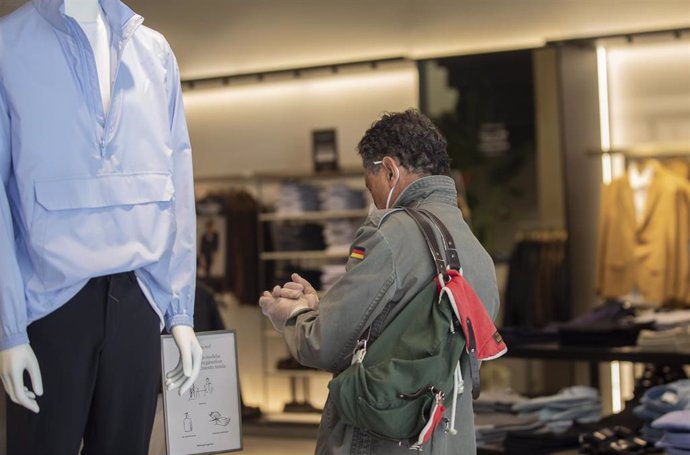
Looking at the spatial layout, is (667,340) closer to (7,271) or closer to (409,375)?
(409,375)

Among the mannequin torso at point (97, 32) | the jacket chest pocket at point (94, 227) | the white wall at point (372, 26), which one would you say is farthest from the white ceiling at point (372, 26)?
the jacket chest pocket at point (94, 227)

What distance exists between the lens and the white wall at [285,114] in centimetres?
834

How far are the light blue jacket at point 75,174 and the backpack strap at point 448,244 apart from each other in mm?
639

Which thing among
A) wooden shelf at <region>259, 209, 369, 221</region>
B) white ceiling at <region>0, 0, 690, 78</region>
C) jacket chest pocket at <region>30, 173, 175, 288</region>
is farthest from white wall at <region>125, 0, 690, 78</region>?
jacket chest pocket at <region>30, 173, 175, 288</region>

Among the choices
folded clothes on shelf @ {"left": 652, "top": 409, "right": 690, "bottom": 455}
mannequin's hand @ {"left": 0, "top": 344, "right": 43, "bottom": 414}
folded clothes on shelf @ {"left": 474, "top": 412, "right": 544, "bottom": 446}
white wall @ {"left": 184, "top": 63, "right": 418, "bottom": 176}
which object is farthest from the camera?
white wall @ {"left": 184, "top": 63, "right": 418, "bottom": 176}

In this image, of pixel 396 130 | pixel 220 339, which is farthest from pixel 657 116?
pixel 220 339

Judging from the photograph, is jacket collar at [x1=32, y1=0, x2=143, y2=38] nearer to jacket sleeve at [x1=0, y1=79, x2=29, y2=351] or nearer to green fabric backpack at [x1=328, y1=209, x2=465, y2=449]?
jacket sleeve at [x1=0, y1=79, x2=29, y2=351]

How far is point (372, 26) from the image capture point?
26.5 feet

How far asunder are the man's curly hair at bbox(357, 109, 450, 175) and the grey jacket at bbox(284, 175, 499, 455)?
0.12 m

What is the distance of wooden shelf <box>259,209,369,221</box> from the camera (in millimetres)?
8133

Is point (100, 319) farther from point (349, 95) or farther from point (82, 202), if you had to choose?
point (349, 95)

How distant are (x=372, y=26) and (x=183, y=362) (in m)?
6.41

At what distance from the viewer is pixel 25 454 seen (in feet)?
6.05

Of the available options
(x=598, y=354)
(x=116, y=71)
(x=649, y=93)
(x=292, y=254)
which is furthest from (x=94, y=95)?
(x=292, y=254)
